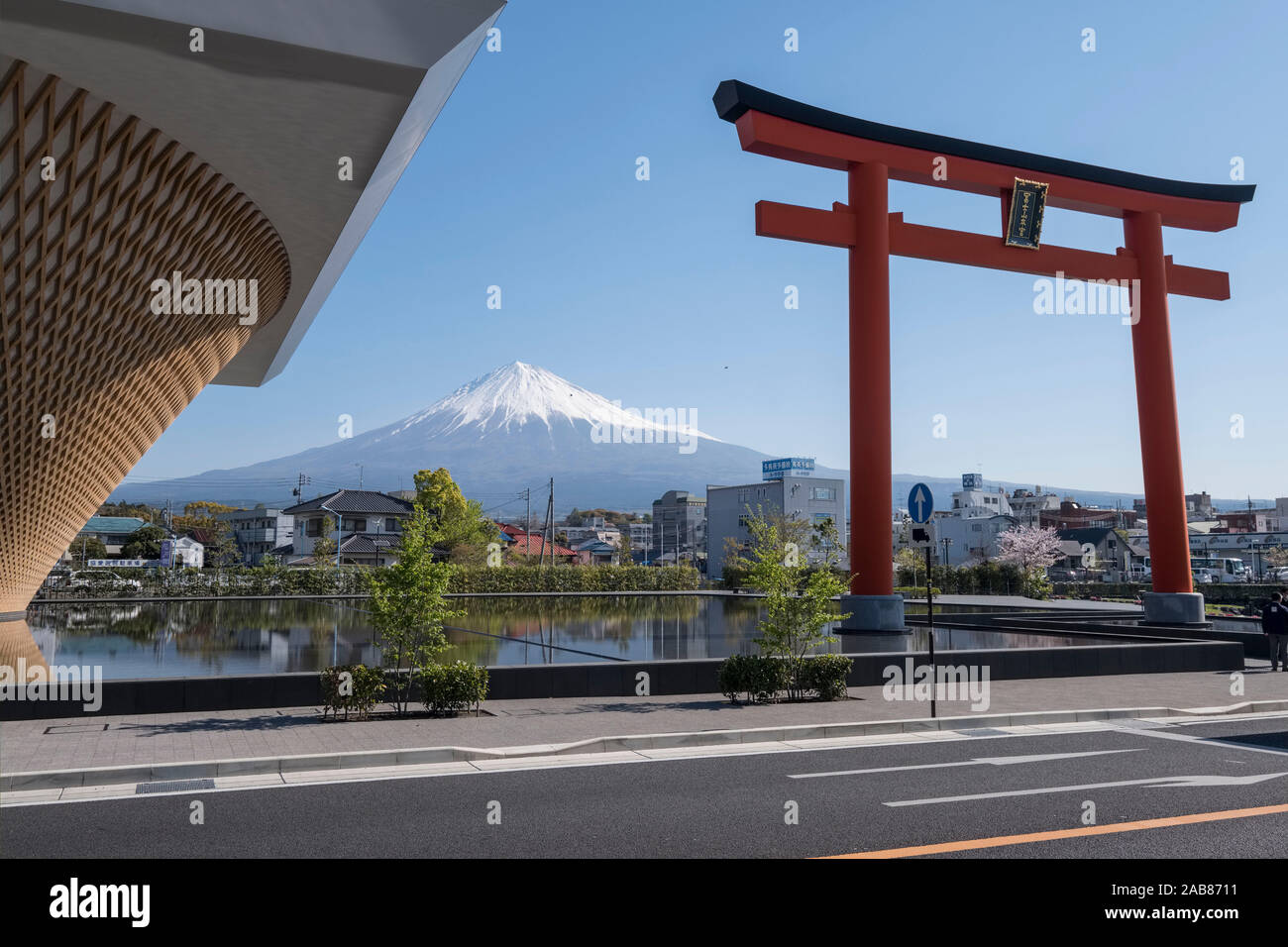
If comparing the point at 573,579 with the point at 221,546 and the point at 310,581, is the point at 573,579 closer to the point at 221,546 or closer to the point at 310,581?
the point at 310,581

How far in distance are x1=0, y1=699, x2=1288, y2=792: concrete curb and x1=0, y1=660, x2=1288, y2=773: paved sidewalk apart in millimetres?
269

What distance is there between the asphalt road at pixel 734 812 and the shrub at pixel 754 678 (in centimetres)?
376

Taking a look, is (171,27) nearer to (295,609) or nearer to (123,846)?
(123,846)

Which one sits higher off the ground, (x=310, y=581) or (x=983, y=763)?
(x=310, y=581)

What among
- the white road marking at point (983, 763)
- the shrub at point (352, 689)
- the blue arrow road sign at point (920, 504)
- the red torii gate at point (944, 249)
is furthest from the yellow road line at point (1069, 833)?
the red torii gate at point (944, 249)

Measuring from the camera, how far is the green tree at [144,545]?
88500 millimetres

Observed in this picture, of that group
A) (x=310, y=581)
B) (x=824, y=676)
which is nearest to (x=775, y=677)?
(x=824, y=676)

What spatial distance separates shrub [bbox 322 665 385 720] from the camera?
41.0 ft

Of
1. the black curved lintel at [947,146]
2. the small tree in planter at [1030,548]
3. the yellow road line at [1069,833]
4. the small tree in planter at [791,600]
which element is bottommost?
the yellow road line at [1069,833]

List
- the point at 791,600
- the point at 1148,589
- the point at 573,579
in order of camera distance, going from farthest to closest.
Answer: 1. the point at 573,579
2. the point at 1148,589
3. the point at 791,600

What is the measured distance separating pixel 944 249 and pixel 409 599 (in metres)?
18.8

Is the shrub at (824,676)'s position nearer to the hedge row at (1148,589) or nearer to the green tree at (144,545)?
the hedge row at (1148,589)

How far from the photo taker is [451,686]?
1302cm

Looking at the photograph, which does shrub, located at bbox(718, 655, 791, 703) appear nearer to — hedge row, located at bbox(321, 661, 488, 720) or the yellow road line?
hedge row, located at bbox(321, 661, 488, 720)
